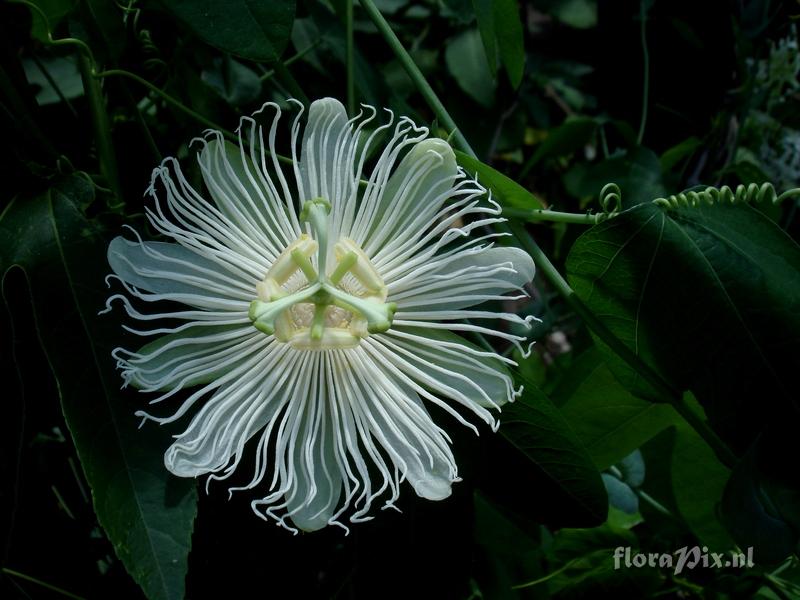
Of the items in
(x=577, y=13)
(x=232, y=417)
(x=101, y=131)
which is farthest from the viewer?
(x=577, y=13)

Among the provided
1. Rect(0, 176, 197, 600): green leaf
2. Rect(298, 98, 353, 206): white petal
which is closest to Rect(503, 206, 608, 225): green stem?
Rect(298, 98, 353, 206): white petal

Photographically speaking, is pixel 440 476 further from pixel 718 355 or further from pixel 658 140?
pixel 658 140

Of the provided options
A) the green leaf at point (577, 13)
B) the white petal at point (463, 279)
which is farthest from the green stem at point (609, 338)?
the green leaf at point (577, 13)

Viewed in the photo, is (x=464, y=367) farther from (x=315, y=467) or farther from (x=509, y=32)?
(x=509, y=32)

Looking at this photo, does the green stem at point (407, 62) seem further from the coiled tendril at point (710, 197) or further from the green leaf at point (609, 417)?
the green leaf at point (609, 417)

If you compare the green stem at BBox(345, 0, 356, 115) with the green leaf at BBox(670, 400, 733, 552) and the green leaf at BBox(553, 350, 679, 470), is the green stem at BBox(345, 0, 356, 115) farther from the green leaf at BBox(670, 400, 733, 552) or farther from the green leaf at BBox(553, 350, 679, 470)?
the green leaf at BBox(670, 400, 733, 552)

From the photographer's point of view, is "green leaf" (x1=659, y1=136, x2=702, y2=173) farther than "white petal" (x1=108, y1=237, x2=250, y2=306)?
Yes

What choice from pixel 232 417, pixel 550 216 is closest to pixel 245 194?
pixel 232 417

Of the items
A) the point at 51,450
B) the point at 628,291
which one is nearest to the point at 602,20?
the point at 628,291
